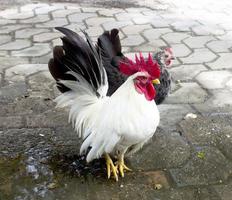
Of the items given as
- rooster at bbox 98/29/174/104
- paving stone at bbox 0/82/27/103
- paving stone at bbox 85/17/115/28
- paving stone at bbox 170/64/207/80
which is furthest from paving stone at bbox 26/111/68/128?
paving stone at bbox 85/17/115/28

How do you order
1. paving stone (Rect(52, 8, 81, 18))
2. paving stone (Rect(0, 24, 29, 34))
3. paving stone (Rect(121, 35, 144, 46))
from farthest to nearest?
paving stone (Rect(52, 8, 81, 18)) → paving stone (Rect(0, 24, 29, 34)) → paving stone (Rect(121, 35, 144, 46))

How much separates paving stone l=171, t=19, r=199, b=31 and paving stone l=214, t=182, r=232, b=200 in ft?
12.9

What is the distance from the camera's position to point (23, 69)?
518 centimetres

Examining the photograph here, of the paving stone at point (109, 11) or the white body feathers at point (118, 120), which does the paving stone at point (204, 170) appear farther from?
the paving stone at point (109, 11)

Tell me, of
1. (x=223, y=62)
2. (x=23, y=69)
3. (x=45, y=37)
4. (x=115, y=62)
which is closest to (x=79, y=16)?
(x=45, y=37)

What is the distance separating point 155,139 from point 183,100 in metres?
0.88

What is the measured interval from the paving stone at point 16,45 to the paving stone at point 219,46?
8.49 ft

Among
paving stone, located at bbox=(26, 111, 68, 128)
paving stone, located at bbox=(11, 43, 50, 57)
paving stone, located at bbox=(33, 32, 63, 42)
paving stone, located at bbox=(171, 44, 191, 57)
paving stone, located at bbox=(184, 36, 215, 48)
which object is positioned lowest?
paving stone, located at bbox=(33, 32, 63, 42)

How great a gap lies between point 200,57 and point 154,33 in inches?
44.6

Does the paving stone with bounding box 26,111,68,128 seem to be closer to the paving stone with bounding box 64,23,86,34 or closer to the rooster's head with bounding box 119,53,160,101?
the rooster's head with bounding box 119,53,160,101

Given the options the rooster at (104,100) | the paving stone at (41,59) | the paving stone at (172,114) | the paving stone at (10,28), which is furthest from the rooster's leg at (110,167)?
the paving stone at (10,28)

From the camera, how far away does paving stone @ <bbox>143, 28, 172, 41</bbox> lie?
20.8ft

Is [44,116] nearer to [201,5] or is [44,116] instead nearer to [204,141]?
[204,141]

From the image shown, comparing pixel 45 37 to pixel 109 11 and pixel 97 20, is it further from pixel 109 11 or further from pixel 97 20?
pixel 109 11
